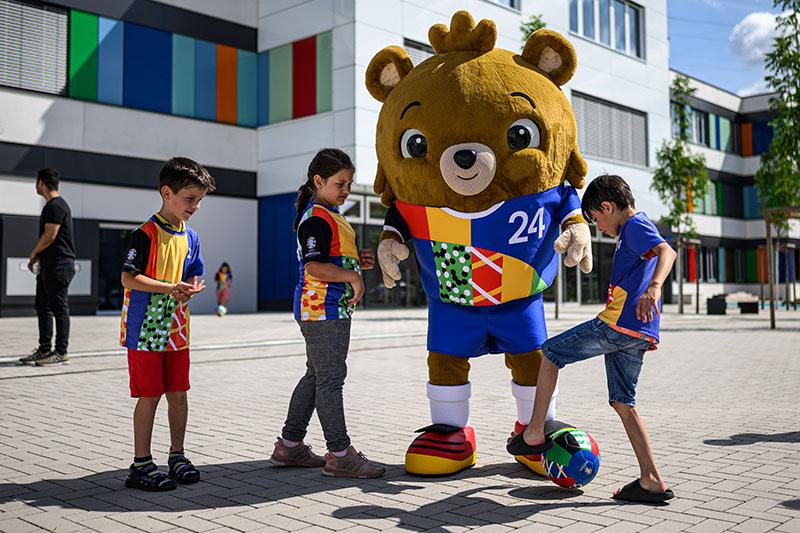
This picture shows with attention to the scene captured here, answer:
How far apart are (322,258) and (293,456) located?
1.26m

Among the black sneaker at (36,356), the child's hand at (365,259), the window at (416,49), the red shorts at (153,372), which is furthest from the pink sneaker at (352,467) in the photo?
the window at (416,49)

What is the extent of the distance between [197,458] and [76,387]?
356 centimetres

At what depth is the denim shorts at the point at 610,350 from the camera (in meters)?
3.92

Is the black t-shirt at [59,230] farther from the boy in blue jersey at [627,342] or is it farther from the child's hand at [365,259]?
the boy in blue jersey at [627,342]

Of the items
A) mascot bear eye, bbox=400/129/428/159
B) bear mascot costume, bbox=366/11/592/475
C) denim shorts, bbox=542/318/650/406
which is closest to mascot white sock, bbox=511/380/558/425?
bear mascot costume, bbox=366/11/592/475

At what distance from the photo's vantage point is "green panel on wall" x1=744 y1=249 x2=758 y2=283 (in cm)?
4372

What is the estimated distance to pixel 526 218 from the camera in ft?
15.4

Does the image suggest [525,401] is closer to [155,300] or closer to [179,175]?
[155,300]

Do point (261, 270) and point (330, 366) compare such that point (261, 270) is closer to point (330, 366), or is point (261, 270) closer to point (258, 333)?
point (258, 333)

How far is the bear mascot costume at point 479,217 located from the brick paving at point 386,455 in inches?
21.0

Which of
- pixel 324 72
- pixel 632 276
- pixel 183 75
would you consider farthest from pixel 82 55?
pixel 632 276

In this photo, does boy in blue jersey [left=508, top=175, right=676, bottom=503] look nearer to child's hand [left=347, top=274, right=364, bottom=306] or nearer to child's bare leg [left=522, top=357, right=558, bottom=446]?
child's bare leg [left=522, top=357, right=558, bottom=446]

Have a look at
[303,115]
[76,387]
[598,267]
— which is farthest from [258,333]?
[598,267]

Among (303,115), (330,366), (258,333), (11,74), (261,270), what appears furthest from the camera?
(261,270)
